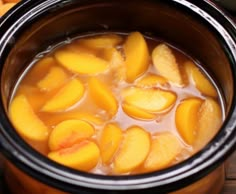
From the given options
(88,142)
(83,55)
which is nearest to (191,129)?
(88,142)

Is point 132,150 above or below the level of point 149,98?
below

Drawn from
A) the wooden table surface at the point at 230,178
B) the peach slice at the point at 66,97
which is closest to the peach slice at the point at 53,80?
the peach slice at the point at 66,97

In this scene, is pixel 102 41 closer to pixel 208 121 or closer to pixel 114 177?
pixel 208 121

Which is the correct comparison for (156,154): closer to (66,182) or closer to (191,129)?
(191,129)

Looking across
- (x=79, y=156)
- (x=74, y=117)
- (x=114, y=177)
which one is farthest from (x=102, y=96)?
(x=114, y=177)

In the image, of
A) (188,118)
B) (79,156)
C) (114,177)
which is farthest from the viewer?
(188,118)

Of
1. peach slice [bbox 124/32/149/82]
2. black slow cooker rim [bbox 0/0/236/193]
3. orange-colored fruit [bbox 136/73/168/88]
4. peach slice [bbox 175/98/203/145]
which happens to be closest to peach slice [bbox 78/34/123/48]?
peach slice [bbox 124/32/149/82]

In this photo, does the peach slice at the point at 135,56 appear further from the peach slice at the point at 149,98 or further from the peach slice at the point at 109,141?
the peach slice at the point at 109,141
